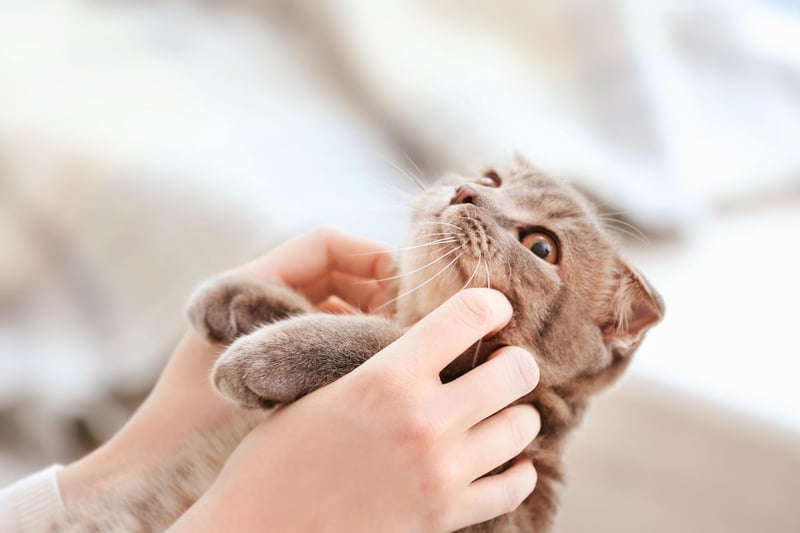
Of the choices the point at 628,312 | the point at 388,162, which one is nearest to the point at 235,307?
the point at 628,312

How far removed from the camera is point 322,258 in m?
1.38

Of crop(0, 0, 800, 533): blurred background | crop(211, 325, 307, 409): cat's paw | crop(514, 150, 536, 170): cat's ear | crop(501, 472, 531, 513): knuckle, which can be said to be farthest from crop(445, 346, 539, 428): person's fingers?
crop(0, 0, 800, 533): blurred background

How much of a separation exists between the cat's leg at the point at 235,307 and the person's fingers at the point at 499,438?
0.41 m

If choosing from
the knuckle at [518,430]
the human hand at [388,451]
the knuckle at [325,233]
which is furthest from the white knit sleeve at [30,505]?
the knuckle at [518,430]

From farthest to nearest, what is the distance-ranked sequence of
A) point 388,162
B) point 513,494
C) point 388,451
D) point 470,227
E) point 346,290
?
point 388,162
point 346,290
point 470,227
point 513,494
point 388,451

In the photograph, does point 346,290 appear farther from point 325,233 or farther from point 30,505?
point 30,505

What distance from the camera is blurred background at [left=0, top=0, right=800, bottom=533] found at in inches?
68.2

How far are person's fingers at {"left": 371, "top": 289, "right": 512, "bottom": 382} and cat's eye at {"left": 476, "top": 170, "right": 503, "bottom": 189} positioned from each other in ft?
1.25

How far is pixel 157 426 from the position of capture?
1216 mm

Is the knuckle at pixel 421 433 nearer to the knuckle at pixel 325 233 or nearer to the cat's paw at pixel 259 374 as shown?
the cat's paw at pixel 259 374

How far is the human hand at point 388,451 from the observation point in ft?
2.88

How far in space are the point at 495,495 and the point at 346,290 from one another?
0.60 metres

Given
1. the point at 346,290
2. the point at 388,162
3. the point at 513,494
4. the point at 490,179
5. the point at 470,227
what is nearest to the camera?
the point at 513,494

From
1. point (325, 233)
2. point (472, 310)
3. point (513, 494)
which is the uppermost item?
point (325, 233)
